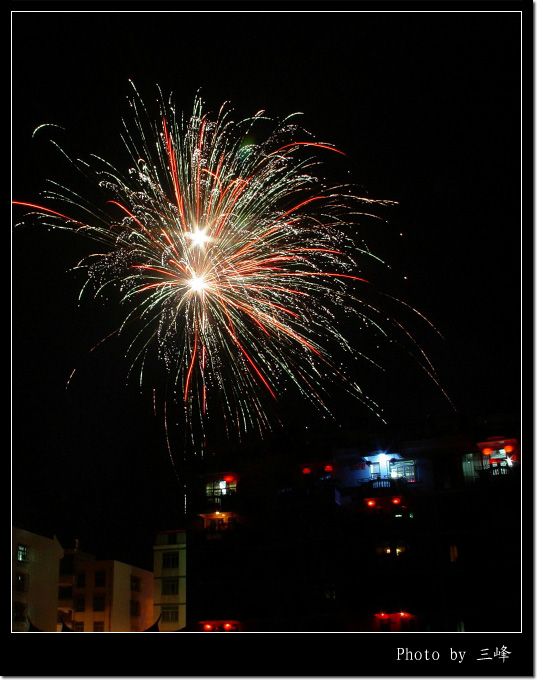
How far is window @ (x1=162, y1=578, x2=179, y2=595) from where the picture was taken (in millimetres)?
26656

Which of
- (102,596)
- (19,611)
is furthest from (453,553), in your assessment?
(102,596)

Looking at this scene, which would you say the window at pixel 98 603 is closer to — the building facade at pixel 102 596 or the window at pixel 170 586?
the building facade at pixel 102 596

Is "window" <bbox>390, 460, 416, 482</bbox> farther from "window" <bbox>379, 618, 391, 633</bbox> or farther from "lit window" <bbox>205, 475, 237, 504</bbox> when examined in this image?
"lit window" <bbox>205, 475, 237, 504</bbox>

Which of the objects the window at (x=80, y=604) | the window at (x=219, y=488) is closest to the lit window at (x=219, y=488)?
the window at (x=219, y=488)

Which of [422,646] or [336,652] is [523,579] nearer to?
[422,646]

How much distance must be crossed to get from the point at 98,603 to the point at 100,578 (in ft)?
3.34

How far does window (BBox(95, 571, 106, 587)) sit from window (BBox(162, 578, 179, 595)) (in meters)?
5.59

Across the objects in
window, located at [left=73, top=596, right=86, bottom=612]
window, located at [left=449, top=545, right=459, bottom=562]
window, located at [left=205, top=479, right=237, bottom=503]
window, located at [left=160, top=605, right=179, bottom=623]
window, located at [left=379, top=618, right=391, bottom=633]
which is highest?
window, located at [left=205, top=479, right=237, bottom=503]

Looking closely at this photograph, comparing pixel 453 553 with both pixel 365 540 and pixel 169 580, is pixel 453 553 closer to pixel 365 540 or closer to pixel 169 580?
pixel 365 540

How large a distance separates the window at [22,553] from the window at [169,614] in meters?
5.51

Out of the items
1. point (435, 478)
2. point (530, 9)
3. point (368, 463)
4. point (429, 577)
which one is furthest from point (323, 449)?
point (530, 9)

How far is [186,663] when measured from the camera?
9469 millimetres

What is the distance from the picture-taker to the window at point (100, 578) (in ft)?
103

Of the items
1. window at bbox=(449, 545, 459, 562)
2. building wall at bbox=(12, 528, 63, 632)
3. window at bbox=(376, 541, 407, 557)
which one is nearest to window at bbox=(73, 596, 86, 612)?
building wall at bbox=(12, 528, 63, 632)
